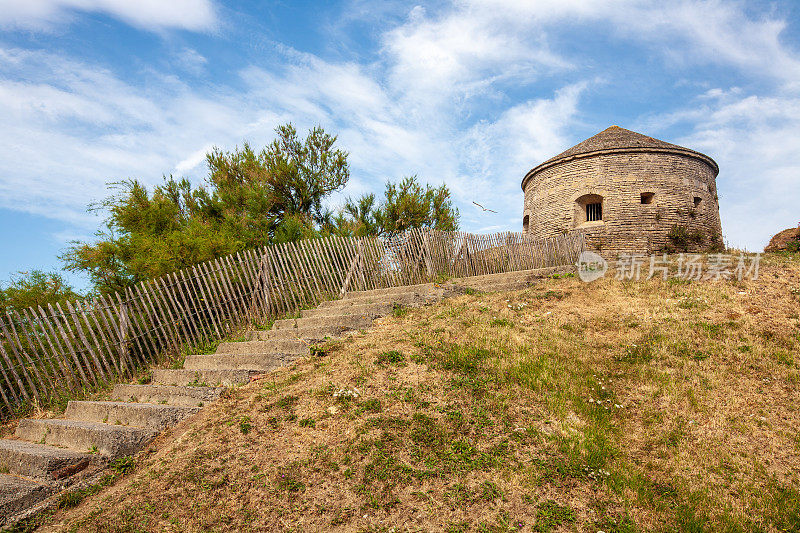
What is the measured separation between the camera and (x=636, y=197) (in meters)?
18.4

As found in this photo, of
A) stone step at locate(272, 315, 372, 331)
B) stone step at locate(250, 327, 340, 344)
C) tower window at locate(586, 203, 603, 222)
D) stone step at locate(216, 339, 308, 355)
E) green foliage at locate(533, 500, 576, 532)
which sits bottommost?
green foliage at locate(533, 500, 576, 532)

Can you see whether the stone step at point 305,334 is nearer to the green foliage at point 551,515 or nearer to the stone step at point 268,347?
the stone step at point 268,347

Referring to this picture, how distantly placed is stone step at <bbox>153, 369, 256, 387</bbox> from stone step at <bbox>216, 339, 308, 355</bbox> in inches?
25.8

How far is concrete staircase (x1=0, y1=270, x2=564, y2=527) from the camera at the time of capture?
450 centimetres

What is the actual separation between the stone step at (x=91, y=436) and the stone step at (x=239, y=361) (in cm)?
174

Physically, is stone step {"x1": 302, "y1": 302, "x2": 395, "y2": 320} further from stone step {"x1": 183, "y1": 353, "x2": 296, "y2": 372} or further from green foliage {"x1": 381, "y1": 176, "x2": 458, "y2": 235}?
green foliage {"x1": 381, "y1": 176, "x2": 458, "y2": 235}

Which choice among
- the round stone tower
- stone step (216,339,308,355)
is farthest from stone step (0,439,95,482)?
the round stone tower

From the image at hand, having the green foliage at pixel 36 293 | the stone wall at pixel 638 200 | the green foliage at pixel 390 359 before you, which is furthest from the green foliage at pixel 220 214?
the stone wall at pixel 638 200

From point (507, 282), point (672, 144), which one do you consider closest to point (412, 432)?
point (507, 282)

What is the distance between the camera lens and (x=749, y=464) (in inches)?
164

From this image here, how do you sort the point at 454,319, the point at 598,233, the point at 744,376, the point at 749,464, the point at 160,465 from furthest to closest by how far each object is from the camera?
the point at 598,233, the point at 454,319, the point at 744,376, the point at 160,465, the point at 749,464

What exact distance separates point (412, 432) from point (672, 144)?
68.9 ft

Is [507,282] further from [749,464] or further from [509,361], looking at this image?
[749,464]

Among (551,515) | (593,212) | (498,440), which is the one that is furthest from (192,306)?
(593,212)
